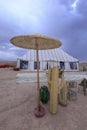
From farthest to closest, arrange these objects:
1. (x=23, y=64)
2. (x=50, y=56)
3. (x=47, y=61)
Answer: (x=50, y=56) < (x=23, y=64) < (x=47, y=61)

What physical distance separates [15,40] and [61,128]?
3.16 m

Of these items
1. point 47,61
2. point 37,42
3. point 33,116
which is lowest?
point 33,116

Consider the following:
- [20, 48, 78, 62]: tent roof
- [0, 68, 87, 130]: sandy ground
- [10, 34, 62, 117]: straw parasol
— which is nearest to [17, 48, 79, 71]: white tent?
[20, 48, 78, 62]: tent roof

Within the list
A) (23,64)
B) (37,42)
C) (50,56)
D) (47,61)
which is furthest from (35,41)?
(50,56)

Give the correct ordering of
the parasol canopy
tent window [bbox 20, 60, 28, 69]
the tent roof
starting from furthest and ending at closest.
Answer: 1. the tent roof
2. tent window [bbox 20, 60, 28, 69]
3. the parasol canopy

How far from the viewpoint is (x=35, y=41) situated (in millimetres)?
4672

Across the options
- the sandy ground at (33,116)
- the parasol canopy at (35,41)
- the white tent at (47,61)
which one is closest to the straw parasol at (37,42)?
the parasol canopy at (35,41)

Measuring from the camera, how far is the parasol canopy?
4216 mm

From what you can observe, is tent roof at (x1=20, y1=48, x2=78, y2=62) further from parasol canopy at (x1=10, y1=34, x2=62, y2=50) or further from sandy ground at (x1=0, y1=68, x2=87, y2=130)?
parasol canopy at (x1=10, y1=34, x2=62, y2=50)

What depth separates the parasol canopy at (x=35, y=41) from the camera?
4216mm

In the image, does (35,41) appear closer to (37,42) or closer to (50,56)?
(37,42)

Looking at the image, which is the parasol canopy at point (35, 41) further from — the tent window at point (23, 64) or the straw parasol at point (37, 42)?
the tent window at point (23, 64)

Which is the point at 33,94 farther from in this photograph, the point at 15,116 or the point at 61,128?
the point at 61,128

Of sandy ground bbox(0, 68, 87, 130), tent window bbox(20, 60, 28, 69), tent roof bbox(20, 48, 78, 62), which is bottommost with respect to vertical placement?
sandy ground bbox(0, 68, 87, 130)
